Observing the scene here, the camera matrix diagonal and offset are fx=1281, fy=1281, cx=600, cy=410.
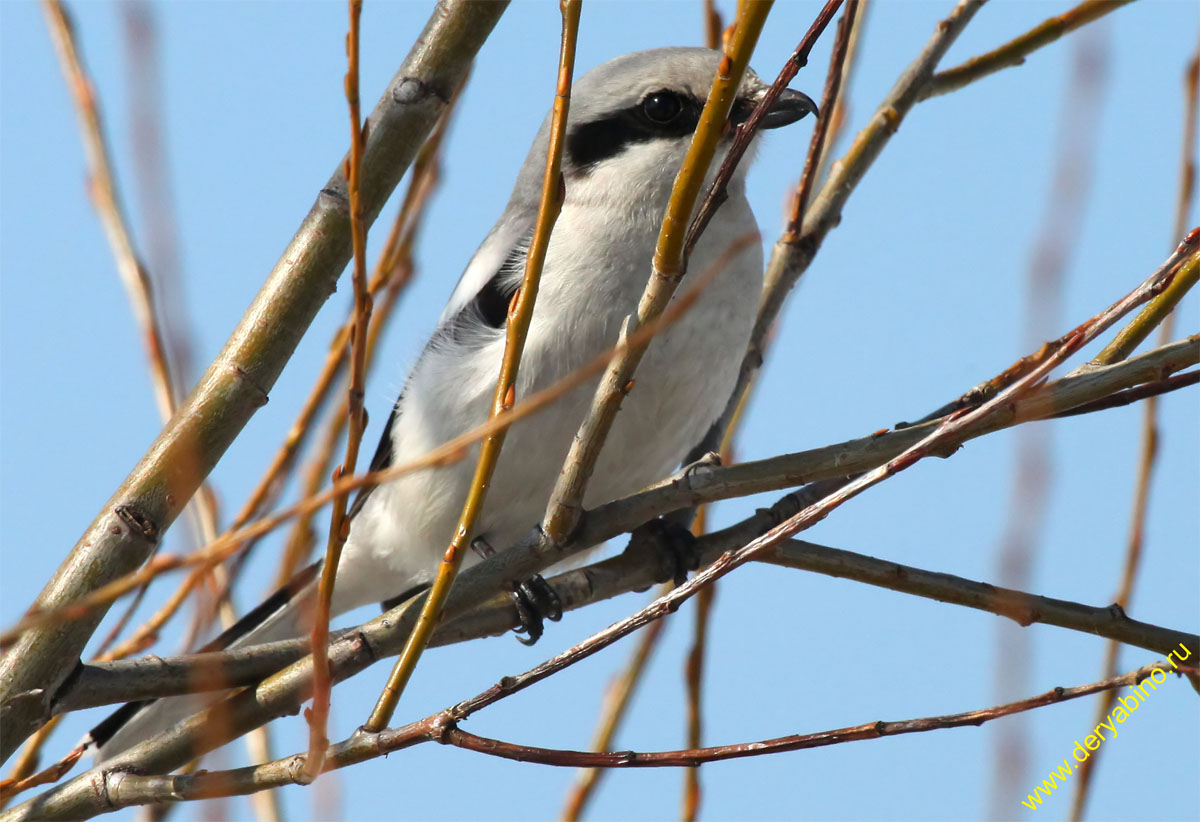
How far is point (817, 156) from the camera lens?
A: 245 centimetres

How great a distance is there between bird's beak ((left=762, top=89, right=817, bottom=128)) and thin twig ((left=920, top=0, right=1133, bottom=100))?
0.38 meters

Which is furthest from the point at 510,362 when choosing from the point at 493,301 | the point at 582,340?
the point at 493,301

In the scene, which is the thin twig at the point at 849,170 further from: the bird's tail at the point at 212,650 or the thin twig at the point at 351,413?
the thin twig at the point at 351,413

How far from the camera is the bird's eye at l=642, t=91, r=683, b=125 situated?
296 cm

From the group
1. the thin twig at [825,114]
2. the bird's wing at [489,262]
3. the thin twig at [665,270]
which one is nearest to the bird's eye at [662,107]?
the bird's wing at [489,262]

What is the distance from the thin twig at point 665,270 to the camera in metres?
1.20

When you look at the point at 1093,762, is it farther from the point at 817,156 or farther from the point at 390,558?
the point at 390,558

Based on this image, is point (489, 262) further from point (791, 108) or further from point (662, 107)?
point (791, 108)

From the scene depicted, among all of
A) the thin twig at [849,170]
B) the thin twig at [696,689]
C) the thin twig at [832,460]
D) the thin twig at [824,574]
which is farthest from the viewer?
the thin twig at [849,170]

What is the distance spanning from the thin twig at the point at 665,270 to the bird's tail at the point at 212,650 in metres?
0.50

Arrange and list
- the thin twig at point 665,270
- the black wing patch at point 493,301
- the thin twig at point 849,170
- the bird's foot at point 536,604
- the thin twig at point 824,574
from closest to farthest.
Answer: the thin twig at point 665,270 → the thin twig at point 824,574 → the bird's foot at point 536,604 → the thin twig at point 849,170 → the black wing patch at point 493,301

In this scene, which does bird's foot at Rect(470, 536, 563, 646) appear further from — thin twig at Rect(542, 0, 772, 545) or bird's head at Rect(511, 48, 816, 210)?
bird's head at Rect(511, 48, 816, 210)

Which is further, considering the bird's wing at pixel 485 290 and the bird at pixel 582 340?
the bird's wing at pixel 485 290

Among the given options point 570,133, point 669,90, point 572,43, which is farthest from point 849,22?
point 572,43
